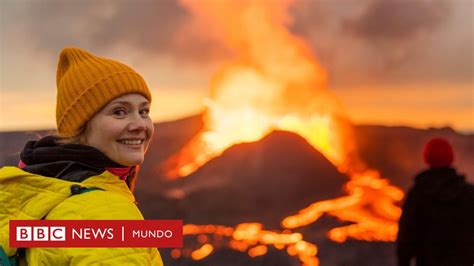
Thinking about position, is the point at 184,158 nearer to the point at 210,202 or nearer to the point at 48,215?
the point at 210,202

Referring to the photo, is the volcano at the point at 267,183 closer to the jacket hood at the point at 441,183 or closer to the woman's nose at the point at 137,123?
the jacket hood at the point at 441,183

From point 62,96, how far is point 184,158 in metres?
5.68

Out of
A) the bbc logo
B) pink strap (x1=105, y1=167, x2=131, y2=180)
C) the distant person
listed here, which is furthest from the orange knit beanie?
the distant person

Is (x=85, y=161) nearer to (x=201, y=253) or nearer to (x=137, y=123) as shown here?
(x=137, y=123)

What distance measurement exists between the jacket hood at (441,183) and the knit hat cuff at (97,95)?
2.90 meters

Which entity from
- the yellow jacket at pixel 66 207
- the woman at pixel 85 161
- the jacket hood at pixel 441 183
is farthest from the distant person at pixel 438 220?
the yellow jacket at pixel 66 207

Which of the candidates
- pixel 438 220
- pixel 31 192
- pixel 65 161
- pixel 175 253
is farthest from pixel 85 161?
pixel 175 253

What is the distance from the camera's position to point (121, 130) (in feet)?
5.69

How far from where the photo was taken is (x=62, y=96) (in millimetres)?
1856

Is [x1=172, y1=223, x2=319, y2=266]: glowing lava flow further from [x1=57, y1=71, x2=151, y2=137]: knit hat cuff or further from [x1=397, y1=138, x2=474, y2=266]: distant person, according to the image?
[x1=57, y1=71, x2=151, y2=137]: knit hat cuff

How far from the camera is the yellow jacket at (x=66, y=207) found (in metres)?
1.38

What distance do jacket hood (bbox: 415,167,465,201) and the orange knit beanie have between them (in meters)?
2.85

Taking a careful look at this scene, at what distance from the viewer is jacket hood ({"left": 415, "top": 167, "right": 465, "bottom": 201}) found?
4262mm

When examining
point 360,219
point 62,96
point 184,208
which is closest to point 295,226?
point 360,219
